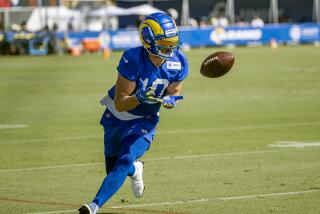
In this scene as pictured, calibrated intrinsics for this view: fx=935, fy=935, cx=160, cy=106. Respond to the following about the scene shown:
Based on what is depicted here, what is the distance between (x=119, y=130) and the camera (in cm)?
893

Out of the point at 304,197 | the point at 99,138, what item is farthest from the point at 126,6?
the point at 304,197

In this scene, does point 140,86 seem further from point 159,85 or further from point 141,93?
point 141,93

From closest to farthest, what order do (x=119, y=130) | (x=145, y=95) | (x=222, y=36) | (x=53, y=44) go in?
(x=145, y=95) → (x=119, y=130) → (x=53, y=44) → (x=222, y=36)

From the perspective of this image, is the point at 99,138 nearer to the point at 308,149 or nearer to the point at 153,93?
the point at 308,149

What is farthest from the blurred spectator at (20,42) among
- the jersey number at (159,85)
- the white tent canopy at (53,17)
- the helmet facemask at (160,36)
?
the helmet facemask at (160,36)

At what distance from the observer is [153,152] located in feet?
46.8

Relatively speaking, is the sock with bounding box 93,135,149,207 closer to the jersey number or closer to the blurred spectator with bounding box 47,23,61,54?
the jersey number

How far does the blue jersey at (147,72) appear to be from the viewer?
8.73 m

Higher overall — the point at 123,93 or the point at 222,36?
the point at 123,93

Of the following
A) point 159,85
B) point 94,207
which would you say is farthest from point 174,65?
point 94,207

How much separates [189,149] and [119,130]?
560cm

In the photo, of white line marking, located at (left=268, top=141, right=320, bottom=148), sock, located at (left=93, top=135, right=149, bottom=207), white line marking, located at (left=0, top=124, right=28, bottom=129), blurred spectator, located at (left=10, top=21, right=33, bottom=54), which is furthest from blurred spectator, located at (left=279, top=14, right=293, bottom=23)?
sock, located at (left=93, top=135, right=149, bottom=207)

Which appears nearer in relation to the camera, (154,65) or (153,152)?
(154,65)

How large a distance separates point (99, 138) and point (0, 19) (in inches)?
1588
